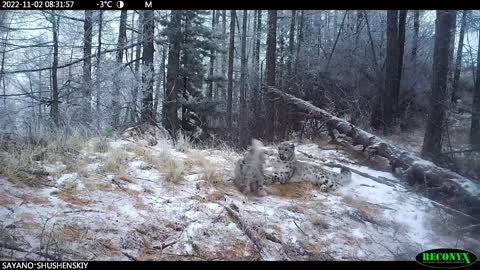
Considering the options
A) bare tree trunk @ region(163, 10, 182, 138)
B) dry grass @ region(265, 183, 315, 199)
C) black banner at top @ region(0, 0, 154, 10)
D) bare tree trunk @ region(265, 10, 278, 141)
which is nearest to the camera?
black banner at top @ region(0, 0, 154, 10)

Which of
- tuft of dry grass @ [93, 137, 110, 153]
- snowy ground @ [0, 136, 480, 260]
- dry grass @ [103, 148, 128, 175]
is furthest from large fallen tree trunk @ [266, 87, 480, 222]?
tuft of dry grass @ [93, 137, 110, 153]

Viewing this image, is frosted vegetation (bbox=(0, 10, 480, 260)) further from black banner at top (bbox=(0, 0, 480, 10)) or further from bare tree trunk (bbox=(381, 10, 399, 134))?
black banner at top (bbox=(0, 0, 480, 10))

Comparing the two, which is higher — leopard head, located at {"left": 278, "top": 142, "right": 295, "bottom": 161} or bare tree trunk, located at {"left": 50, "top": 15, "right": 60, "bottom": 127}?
bare tree trunk, located at {"left": 50, "top": 15, "right": 60, "bottom": 127}

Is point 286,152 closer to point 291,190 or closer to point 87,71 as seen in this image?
point 291,190

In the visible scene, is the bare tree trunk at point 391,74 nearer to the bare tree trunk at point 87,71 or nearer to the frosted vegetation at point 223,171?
the frosted vegetation at point 223,171

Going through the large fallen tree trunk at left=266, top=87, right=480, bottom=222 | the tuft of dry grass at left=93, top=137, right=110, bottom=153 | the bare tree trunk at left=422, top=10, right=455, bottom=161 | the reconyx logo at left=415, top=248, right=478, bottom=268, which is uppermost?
the bare tree trunk at left=422, top=10, right=455, bottom=161

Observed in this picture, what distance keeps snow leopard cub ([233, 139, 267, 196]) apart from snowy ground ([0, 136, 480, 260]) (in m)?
0.12

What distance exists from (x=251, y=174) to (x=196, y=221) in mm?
1234

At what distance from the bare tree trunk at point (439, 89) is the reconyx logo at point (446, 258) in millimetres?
3489

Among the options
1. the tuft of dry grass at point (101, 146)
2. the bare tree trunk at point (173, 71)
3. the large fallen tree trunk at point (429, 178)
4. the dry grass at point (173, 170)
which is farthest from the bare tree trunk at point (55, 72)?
the large fallen tree trunk at point (429, 178)

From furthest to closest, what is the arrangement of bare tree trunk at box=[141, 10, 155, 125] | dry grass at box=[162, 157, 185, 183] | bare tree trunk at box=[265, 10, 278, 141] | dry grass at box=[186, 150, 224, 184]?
bare tree trunk at box=[265, 10, 278, 141]
bare tree trunk at box=[141, 10, 155, 125]
dry grass at box=[186, 150, 224, 184]
dry grass at box=[162, 157, 185, 183]

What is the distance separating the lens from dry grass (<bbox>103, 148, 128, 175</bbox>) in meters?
4.52

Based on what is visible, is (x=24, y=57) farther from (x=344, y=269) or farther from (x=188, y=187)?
(x=344, y=269)

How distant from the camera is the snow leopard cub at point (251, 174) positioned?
461cm
